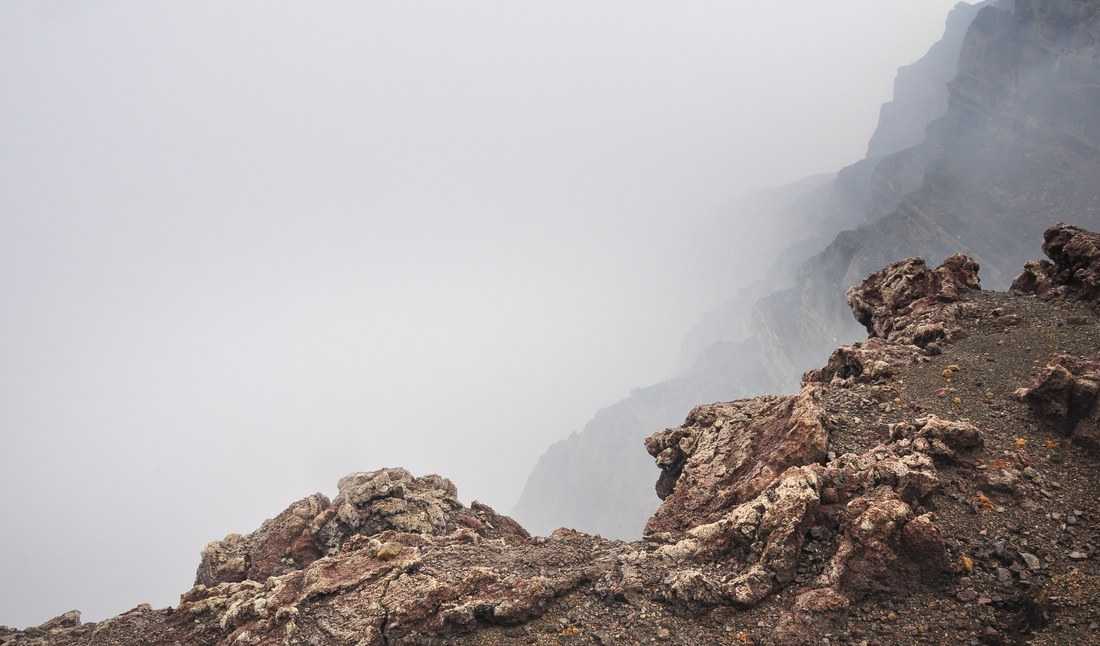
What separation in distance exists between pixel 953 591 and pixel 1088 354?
12836 millimetres

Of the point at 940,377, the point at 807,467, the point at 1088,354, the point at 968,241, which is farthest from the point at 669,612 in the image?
the point at 968,241

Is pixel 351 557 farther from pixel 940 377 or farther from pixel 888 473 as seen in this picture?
pixel 940 377

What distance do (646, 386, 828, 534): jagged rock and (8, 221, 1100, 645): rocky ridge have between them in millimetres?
95

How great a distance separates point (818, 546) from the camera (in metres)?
14.1

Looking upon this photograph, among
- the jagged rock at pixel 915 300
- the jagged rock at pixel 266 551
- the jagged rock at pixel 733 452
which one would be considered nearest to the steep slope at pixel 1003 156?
the jagged rock at pixel 915 300

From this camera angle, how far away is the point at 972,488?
1424 centimetres

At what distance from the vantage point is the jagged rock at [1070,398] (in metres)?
14.2

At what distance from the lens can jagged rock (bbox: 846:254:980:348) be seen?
2367cm

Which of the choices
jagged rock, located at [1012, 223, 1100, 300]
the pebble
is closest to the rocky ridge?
the pebble

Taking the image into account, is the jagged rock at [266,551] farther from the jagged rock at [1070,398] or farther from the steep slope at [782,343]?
the steep slope at [782,343]

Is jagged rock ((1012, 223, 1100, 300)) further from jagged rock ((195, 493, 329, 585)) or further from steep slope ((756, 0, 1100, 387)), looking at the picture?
steep slope ((756, 0, 1100, 387))

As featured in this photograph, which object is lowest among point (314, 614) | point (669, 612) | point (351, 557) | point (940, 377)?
point (669, 612)

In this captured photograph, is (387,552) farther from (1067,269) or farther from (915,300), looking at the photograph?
(1067,269)

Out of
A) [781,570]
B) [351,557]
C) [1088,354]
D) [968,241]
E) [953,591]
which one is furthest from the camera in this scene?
[968,241]
